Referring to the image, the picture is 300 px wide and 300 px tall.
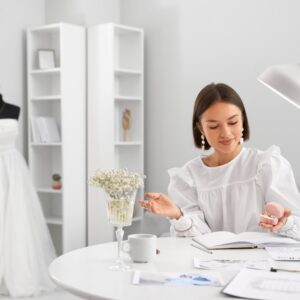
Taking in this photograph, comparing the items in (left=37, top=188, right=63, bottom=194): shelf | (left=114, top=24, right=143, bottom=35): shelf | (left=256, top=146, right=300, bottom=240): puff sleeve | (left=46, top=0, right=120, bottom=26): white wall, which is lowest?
(left=37, top=188, right=63, bottom=194): shelf

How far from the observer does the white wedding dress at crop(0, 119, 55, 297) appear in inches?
151

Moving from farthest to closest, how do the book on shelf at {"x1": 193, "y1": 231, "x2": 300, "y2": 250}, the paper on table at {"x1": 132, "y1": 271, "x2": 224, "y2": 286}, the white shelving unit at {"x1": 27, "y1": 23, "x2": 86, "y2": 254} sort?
1. the white shelving unit at {"x1": 27, "y1": 23, "x2": 86, "y2": 254}
2. the book on shelf at {"x1": 193, "y1": 231, "x2": 300, "y2": 250}
3. the paper on table at {"x1": 132, "y1": 271, "x2": 224, "y2": 286}

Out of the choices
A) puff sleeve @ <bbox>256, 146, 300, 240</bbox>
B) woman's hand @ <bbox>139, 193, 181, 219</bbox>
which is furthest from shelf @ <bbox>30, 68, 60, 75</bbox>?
woman's hand @ <bbox>139, 193, 181, 219</bbox>

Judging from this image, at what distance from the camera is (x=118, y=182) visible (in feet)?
5.46

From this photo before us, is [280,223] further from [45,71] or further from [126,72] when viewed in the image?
[45,71]

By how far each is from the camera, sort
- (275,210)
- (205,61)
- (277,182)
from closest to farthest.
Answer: (275,210) < (277,182) < (205,61)

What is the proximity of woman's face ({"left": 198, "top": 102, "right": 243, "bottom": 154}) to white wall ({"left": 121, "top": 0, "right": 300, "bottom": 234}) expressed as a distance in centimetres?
152

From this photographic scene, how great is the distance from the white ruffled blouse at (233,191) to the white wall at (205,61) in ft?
4.78

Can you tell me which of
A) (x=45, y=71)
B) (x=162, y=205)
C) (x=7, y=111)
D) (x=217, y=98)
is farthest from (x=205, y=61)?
(x=162, y=205)

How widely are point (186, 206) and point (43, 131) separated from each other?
2.39 meters

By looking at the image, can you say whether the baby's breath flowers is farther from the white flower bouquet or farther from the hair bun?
the hair bun

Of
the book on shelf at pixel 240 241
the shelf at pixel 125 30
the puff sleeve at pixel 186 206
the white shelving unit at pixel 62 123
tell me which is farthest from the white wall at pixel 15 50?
the book on shelf at pixel 240 241

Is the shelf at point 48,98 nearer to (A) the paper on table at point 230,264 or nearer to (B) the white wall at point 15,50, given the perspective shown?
(B) the white wall at point 15,50

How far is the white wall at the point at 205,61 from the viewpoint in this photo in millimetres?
3939
